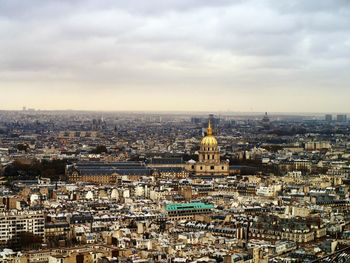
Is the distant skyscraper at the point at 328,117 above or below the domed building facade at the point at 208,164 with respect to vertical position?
above

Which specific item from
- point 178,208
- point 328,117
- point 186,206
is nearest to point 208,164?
point 186,206

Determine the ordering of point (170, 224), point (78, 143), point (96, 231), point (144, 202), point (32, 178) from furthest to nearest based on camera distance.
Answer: point (78, 143)
point (32, 178)
point (144, 202)
point (170, 224)
point (96, 231)

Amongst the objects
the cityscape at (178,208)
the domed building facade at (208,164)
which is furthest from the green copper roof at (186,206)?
the domed building facade at (208,164)

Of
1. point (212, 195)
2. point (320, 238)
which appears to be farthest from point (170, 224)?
point (212, 195)

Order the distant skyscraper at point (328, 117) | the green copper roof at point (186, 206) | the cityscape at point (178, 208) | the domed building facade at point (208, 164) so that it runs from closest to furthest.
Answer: the cityscape at point (178, 208) → the green copper roof at point (186, 206) → the domed building facade at point (208, 164) → the distant skyscraper at point (328, 117)

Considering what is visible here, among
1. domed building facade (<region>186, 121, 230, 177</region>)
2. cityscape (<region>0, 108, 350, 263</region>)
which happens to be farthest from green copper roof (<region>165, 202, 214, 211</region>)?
domed building facade (<region>186, 121, 230, 177</region>)

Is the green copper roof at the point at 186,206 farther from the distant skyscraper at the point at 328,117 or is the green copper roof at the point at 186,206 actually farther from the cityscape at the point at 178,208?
the distant skyscraper at the point at 328,117

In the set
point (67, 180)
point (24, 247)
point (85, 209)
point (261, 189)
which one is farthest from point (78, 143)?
point (24, 247)

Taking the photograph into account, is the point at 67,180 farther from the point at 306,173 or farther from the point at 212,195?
the point at 306,173

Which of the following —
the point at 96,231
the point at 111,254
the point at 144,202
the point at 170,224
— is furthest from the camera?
the point at 144,202

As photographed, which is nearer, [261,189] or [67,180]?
[261,189]
